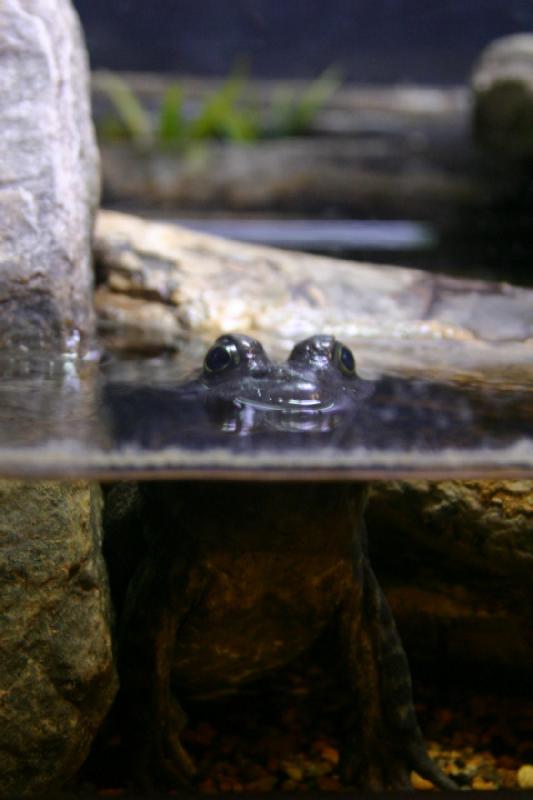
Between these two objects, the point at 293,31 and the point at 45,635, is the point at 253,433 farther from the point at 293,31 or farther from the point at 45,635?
the point at 293,31

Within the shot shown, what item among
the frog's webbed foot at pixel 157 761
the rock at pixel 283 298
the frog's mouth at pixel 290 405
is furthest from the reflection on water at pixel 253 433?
the rock at pixel 283 298

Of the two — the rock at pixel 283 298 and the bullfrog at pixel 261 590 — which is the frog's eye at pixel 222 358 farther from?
the rock at pixel 283 298

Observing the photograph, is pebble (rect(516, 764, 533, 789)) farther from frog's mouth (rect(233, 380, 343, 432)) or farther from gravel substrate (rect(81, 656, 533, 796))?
frog's mouth (rect(233, 380, 343, 432))

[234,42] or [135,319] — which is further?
[234,42]

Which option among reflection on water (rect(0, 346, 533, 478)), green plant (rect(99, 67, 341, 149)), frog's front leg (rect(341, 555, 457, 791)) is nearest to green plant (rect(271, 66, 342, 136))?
green plant (rect(99, 67, 341, 149))

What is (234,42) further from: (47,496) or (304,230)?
(47,496)

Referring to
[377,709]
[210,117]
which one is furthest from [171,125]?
[377,709]

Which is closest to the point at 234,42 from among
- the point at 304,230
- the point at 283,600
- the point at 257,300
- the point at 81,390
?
the point at 257,300
